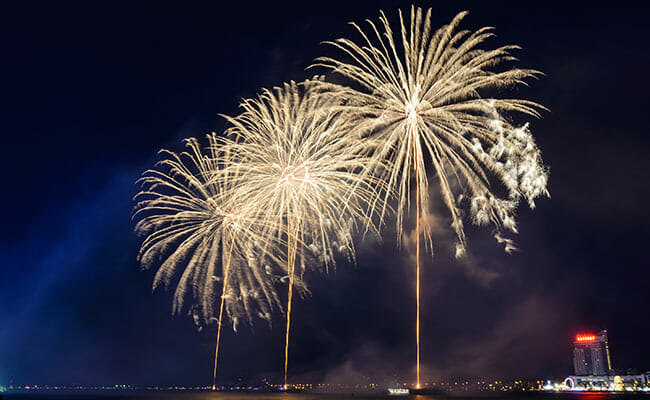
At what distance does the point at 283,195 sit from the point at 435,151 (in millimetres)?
10337

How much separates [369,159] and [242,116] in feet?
31.6

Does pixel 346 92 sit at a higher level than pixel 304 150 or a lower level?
higher

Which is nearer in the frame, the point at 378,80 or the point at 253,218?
the point at 378,80

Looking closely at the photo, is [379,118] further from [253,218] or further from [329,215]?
[253,218]

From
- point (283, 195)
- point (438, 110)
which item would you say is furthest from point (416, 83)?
point (283, 195)

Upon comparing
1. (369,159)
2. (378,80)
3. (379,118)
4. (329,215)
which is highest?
(378,80)

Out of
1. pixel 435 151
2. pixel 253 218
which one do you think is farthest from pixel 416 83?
pixel 253 218

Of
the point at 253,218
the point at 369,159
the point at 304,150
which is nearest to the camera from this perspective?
the point at 369,159

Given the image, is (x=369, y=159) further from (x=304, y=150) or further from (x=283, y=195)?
(x=283, y=195)

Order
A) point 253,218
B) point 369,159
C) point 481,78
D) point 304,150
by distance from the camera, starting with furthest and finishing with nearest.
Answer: point 253,218 < point 304,150 < point 369,159 < point 481,78

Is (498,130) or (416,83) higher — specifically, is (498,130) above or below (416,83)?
below

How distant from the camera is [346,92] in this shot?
28.4 m

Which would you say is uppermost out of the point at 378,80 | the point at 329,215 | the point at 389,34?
the point at 389,34

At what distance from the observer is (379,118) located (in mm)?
27719
